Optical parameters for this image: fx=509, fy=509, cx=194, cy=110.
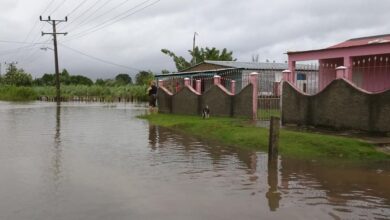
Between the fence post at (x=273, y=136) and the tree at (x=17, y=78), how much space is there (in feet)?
274

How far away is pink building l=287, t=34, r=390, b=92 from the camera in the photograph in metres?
20.2

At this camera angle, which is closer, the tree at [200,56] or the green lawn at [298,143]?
the green lawn at [298,143]

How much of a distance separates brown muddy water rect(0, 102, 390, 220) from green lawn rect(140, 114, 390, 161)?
0.68m

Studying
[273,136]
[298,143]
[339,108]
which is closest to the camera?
[273,136]

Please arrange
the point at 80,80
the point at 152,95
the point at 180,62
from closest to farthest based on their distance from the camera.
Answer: the point at 152,95 → the point at 180,62 → the point at 80,80

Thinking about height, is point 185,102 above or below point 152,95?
below

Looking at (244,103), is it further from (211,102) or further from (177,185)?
(177,185)

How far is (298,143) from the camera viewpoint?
1409 cm

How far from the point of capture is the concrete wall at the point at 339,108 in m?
14.3

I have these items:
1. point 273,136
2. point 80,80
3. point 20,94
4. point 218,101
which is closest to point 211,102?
point 218,101

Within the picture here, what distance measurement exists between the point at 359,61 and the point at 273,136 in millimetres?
11395

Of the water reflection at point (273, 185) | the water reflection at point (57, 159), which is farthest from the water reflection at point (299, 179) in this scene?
the water reflection at point (57, 159)

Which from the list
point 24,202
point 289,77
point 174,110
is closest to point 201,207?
point 24,202

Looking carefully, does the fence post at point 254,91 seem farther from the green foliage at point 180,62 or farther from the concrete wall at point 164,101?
the green foliage at point 180,62
